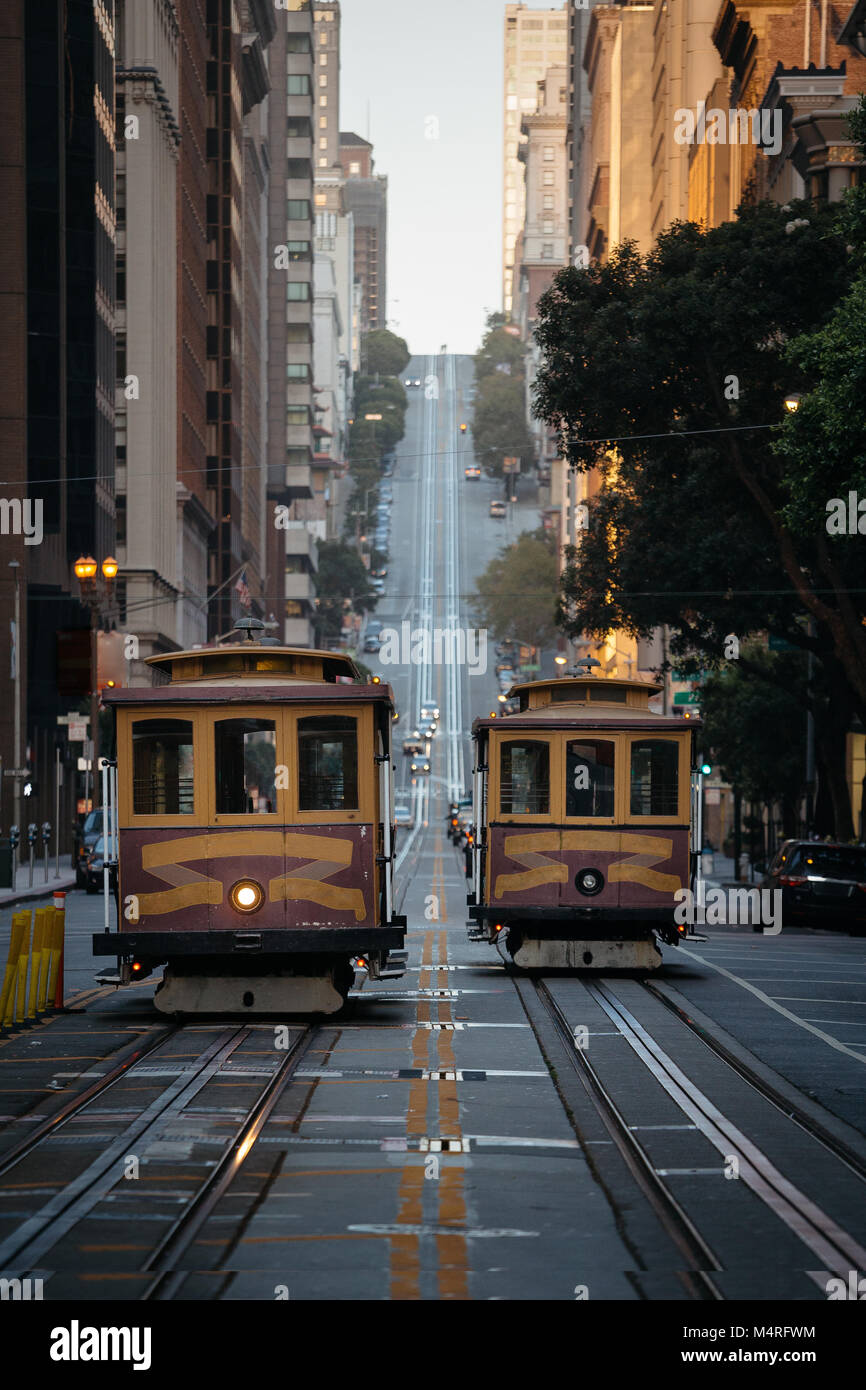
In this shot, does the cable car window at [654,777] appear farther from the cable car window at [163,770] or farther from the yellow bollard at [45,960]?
the yellow bollard at [45,960]

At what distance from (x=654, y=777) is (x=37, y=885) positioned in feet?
104

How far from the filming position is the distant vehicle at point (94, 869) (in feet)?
165

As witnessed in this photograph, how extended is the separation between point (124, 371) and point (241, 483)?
3911cm

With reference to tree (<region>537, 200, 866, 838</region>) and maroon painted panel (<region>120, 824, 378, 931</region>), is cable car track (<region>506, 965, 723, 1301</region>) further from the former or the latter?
tree (<region>537, 200, 866, 838</region>)

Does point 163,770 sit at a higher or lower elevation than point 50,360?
lower

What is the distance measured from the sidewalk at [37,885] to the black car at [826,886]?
13.5 m

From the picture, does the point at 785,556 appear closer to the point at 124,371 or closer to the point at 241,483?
the point at 124,371

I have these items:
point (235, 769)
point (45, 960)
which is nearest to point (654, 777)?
point (235, 769)

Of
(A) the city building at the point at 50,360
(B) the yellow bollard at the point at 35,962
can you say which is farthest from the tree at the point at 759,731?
(B) the yellow bollard at the point at 35,962

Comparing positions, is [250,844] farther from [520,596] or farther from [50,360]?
[520,596]

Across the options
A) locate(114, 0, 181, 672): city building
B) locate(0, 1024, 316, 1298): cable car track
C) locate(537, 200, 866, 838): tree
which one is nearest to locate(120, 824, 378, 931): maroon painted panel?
locate(0, 1024, 316, 1298): cable car track

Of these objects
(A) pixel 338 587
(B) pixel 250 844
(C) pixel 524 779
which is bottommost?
(B) pixel 250 844

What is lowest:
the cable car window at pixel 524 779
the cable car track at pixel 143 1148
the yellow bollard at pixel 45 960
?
the cable car track at pixel 143 1148

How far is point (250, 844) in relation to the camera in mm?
19484
